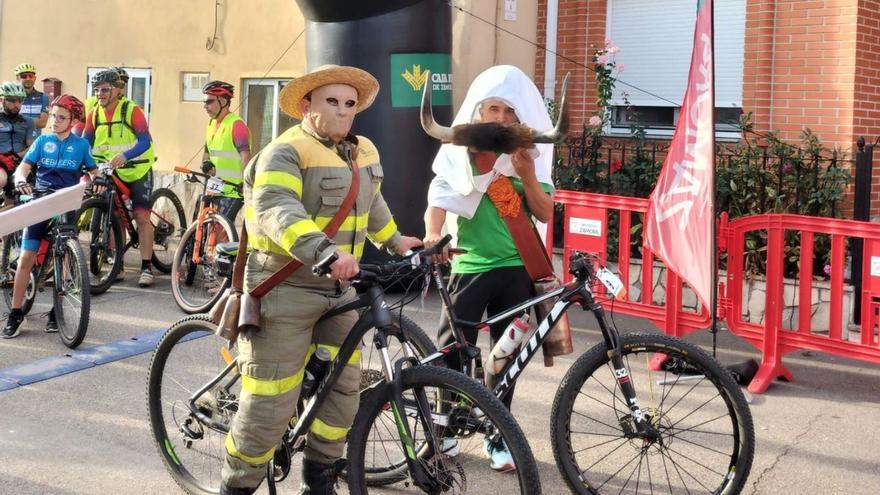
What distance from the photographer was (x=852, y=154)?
862 centimetres

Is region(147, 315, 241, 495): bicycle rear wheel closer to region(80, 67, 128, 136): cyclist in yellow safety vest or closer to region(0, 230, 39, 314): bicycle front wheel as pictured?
region(0, 230, 39, 314): bicycle front wheel

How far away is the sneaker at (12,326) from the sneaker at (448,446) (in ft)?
15.5

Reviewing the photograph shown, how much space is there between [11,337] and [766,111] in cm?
641

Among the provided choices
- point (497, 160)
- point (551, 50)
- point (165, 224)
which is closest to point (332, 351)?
point (497, 160)

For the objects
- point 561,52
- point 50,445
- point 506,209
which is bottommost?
point 50,445

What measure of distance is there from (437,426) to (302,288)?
724mm

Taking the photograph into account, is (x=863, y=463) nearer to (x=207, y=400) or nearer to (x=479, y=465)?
(x=479, y=465)

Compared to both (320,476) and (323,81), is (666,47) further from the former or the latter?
(320,476)

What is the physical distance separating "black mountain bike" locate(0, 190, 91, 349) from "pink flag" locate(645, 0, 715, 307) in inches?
151

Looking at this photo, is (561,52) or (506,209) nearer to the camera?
(506,209)

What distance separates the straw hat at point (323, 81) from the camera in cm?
403

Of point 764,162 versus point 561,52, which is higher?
point 561,52

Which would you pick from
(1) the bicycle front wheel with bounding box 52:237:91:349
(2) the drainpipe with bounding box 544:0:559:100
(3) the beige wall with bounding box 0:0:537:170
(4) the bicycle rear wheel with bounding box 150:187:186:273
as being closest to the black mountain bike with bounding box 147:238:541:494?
(1) the bicycle front wheel with bounding box 52:237:91:349

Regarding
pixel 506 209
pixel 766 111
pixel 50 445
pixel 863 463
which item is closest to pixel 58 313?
pixel 50 445
